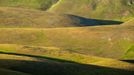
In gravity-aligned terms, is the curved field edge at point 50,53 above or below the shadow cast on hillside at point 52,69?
below

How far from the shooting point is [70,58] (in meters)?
141

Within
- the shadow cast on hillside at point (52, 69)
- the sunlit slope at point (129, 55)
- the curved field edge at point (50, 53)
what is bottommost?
the sunlit slope at point (129, 55)

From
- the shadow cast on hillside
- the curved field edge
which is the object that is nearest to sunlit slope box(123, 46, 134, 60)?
the curved field edge

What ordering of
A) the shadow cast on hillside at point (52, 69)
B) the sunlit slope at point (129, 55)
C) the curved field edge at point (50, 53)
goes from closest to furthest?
the shadow cast on hillside at point (52, 69) → the curved field edge at point (50, 53) → the sunlit slope at point (129, 55)

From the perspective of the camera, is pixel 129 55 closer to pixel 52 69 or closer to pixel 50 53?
pixel 50 53

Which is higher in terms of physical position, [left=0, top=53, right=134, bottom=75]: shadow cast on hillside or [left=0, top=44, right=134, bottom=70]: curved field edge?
[left=0, top=53, right=134, bottom=75]: shadow cast on hillside

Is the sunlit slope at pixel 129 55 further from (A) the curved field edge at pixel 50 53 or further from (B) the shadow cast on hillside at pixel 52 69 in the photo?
(B) the shadow cast on hillside at pixel 52 69

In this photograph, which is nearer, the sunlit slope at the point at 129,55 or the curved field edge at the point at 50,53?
the curved field edge at the point at 50,53

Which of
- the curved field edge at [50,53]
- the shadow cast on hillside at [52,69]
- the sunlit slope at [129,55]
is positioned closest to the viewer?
the shadow cast on hillside at [52,69]

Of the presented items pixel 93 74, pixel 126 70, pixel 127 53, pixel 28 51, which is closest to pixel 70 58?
pixel 28 51

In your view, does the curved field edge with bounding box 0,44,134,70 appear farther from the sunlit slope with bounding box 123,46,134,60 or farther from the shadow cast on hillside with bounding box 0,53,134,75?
the sunlit slope with bounding box 123,46,134,60

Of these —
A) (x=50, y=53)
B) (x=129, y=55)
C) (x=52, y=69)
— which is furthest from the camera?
(x=129, y=55)

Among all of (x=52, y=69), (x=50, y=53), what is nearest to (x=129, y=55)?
(x=50, y=53)

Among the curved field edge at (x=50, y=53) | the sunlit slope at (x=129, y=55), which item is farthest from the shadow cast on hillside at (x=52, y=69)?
the sunlit slope at (x=129, y=55)
